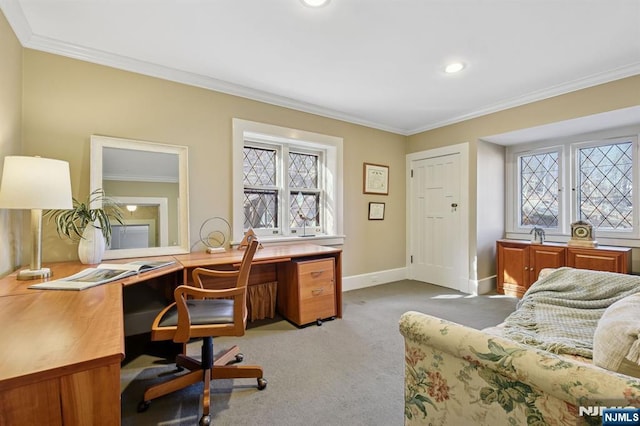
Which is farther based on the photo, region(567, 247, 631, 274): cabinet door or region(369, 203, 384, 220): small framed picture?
region(369, 203, 384, 220): small framed picture

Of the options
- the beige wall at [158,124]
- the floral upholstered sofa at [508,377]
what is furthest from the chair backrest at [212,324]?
the beige wall at [158,124]

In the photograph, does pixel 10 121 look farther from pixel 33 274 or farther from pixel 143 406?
pixel 143 406

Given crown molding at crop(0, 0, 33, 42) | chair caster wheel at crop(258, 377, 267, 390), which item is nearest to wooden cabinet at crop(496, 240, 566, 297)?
chair caster wheel at crop(258, 377, 267, 390)

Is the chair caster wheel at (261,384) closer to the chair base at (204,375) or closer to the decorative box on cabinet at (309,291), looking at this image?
the chair base at (204,375)

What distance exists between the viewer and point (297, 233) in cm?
361

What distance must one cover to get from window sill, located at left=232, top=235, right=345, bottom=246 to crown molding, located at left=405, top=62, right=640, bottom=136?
2.26 metres

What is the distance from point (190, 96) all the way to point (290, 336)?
2422mm

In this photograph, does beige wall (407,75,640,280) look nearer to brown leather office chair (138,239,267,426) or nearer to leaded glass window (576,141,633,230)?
leaded glass window (576,141,633,230)

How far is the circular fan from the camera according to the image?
9.21 feet

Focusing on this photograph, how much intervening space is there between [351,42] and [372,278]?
301 cm

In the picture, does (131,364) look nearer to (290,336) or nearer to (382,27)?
(290,336)

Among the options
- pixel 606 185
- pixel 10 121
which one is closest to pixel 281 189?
pixel 10 121

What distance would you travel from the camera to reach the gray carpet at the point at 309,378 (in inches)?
59.8

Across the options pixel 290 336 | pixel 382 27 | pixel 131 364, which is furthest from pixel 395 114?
pixel 131 364
